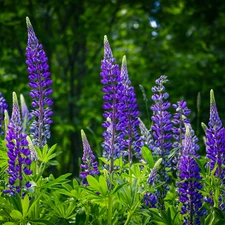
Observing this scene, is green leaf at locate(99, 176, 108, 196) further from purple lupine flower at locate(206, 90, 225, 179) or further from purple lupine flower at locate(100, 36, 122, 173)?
purple lupine flower at locate(206, 90, 225, 179)

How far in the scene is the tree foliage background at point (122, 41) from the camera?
6.71 metres

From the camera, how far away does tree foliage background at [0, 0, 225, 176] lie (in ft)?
22.0

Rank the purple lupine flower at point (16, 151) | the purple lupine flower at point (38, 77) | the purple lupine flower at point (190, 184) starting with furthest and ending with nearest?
the purple lupine flower at point (38, 77)
the purple lupine flower at point (190, 184)
the purple lupine flower at point (16, 151)

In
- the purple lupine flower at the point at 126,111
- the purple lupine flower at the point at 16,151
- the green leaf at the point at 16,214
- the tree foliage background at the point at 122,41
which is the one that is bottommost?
the green leaf at the point at 16,214

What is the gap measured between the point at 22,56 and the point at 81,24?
0.92 meters

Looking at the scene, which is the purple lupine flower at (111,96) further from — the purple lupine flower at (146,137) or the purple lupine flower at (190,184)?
the purple lupine flower at (190,184)

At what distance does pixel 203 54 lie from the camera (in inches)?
281

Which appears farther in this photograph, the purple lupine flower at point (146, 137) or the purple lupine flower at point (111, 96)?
the purple lupine flower at point (146, 137)

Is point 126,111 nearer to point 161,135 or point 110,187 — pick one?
point 161,135

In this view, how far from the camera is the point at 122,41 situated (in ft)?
26.2

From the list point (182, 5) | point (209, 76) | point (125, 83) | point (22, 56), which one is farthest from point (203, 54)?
point (125, 83)

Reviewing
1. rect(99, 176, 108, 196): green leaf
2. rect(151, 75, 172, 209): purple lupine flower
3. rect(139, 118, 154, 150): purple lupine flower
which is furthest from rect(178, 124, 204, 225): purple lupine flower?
rect(99, 176, 108, 196): green leaf

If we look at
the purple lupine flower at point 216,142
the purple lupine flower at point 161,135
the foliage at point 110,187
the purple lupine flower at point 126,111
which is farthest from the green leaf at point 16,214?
the purple lupine flower at point 216,142

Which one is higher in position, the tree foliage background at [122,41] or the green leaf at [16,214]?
the tree foliage background at [122,41]
